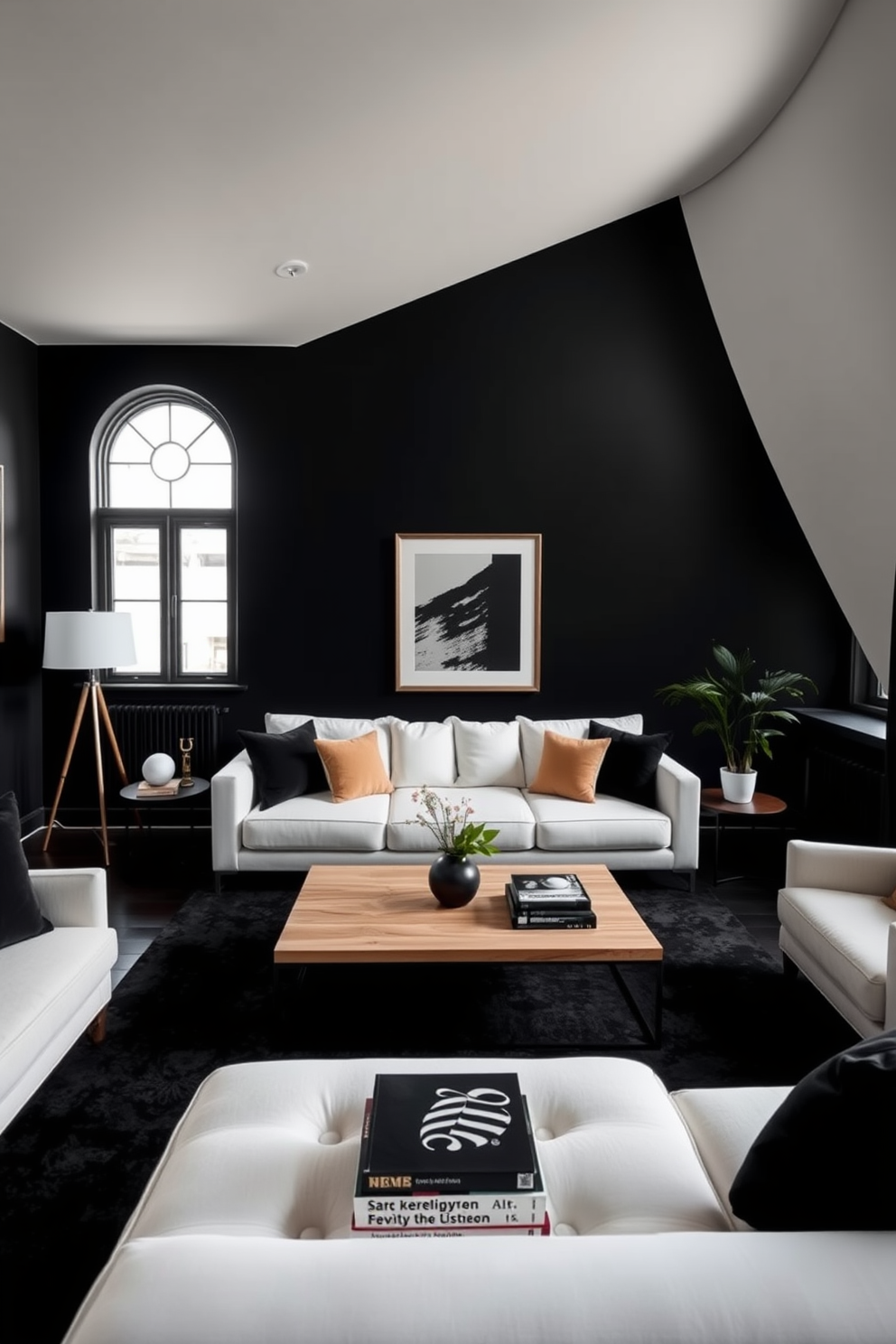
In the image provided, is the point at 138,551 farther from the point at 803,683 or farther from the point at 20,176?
the point at 803,683

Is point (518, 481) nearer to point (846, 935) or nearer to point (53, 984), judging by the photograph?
point (846, 935)

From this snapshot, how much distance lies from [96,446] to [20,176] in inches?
88.9

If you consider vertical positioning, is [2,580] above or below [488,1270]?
above

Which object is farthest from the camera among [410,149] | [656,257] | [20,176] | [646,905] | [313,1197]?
[656,257]

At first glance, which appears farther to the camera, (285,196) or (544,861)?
(544,861)

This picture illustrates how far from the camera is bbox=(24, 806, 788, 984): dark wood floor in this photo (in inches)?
160

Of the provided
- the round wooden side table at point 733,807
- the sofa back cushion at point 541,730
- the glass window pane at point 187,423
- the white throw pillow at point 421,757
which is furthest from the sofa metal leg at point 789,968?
the glass window pane at point 187,423

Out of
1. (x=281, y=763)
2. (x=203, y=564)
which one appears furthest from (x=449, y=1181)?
(x=203, y=564)

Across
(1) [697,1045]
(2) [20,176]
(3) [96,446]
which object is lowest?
(1) [697,1045]

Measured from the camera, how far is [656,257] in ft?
17.7

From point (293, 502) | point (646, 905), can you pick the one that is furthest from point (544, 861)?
point (293, 502)

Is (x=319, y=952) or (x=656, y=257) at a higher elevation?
(x=656, y=257)

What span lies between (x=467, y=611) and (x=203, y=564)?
1.71 meters

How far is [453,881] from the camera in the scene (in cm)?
326
